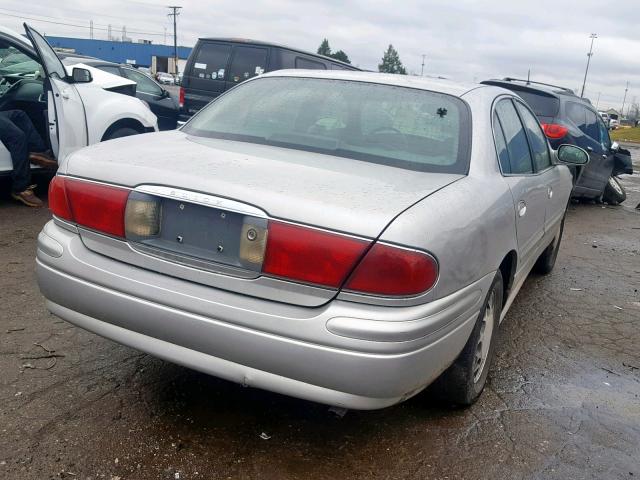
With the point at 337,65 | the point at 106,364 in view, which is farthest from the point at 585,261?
the point at 337,65

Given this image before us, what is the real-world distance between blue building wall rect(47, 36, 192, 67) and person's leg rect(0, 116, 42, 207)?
77933 millimetres

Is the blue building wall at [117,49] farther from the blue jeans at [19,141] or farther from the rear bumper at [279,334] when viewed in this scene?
the rear bumper at [279,334]

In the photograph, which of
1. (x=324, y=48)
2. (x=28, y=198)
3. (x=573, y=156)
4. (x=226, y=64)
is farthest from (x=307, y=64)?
(x=324, y=48)

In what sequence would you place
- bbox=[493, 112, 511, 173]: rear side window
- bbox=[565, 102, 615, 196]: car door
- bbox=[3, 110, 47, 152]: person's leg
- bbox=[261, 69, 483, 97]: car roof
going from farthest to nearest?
1. bbox=[565, 102, 615, 196]: car door
2. bbox=[3, 110, 47, 152]: person's leg
3. bbox=[261, 69, 483, 97]: car roof
4. bbox=[493, 112, 511, 173]: rear side window

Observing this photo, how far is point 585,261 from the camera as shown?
660 centimetres

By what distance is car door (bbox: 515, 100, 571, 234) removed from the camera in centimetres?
410

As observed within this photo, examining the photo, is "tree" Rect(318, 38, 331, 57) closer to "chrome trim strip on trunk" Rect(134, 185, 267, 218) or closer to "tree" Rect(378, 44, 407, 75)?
"tree" Rect(378, 44, 407, 75)

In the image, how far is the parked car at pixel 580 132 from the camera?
8742mm

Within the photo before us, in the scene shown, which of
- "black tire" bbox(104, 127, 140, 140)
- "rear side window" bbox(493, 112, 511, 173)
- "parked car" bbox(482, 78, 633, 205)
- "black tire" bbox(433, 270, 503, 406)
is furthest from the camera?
"parked car" bbox(482, 78, 633, 205)

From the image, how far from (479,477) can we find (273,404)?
0.99m

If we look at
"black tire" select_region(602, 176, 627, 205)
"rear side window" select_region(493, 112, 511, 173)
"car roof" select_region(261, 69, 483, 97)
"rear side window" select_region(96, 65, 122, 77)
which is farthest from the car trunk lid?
"rear side window" select_region(96, 65, 122, 77)

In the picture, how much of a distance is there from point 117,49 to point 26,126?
82904mm

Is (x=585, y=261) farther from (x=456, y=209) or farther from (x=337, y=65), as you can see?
(x=337, y=65)

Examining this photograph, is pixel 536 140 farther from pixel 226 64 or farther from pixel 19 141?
pixel 226 64
